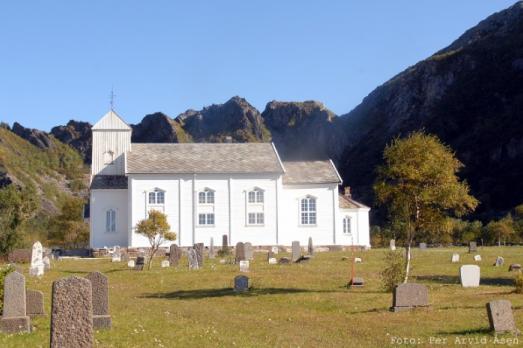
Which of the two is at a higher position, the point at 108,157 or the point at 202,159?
the point at 108,157

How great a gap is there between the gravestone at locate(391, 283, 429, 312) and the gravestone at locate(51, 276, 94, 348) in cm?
1020

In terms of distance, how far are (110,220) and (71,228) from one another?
33.5 ft

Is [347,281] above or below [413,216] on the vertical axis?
below

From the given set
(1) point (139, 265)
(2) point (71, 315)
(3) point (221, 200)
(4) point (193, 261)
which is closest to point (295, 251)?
(4) point (193, 261)

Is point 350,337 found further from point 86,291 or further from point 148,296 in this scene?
point 148,296

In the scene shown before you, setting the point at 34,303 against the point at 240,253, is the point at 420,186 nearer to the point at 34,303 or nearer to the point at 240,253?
the point at 34,303

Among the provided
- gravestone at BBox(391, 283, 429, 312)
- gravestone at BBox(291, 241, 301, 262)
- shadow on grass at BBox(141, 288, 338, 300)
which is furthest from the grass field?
gravestone at BBox(291, 241, 301, 262)

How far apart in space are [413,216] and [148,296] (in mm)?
9655

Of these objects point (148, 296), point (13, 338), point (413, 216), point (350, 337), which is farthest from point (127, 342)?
point (413, 216)

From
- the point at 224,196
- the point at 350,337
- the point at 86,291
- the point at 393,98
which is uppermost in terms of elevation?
the point at 393,98

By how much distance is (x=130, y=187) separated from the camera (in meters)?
56.2

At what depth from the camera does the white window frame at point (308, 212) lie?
58844 millimetres

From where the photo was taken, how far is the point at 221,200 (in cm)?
5759

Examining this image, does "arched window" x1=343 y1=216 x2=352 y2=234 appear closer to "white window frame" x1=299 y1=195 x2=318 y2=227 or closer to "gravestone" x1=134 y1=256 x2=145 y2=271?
"white window frame" x1=299 y1=195 x2=318 y2=227
